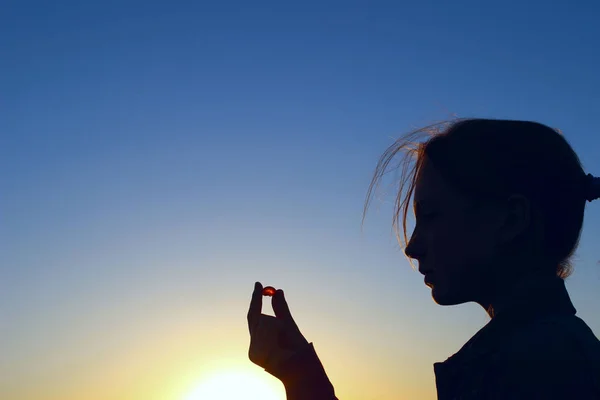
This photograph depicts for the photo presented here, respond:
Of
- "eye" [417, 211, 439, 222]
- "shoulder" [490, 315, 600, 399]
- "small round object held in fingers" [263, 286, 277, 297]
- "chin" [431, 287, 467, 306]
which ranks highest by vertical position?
"small round object held in fingers" [263, 286, 277, 297]

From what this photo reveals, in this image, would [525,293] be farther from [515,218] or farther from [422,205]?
[422,205]

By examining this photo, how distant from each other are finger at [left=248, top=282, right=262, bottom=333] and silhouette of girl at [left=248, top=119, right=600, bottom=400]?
36 cm

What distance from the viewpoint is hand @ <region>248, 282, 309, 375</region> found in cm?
269

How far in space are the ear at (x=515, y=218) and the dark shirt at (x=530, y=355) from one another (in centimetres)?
17

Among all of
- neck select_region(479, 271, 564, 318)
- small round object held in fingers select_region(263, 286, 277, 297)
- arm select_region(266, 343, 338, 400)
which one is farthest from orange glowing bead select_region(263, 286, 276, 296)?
neck select_region(479, 271, 564, 318)

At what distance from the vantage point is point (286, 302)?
286cm

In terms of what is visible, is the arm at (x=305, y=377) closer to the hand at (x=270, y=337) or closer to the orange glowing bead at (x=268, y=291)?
the hand at (x=270, y=337)

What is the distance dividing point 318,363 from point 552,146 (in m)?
1.28

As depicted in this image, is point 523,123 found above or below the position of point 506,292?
above

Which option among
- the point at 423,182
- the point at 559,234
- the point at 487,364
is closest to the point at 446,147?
the point at 423,182

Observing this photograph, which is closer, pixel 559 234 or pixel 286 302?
pixel 559 234

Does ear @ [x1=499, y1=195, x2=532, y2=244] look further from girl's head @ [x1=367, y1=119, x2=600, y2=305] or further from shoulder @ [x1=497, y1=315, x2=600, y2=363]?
shoulder @ [x1=497, y1=315, x2=600, y2=363]

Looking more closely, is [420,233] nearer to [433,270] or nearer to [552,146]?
[433,270]

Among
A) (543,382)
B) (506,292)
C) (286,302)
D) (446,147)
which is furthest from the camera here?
(286,302)
